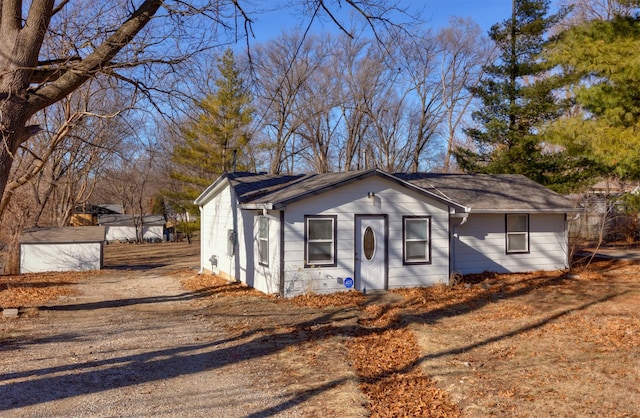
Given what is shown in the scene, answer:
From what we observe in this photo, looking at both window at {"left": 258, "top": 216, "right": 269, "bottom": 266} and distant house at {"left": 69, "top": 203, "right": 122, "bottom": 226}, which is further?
distant house at {"left": 69, "top": 203, "right": 122, "bottom": 226}

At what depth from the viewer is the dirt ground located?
18.7 ft

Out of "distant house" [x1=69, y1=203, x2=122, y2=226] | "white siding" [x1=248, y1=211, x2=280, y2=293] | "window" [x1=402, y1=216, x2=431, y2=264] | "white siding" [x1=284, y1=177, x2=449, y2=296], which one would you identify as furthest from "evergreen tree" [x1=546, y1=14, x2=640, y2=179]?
"distant house" [x1=69, y1=203, x2=122, y2=226]

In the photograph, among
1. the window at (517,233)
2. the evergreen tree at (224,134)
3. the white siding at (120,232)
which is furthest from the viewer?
the white siding at (120,232)

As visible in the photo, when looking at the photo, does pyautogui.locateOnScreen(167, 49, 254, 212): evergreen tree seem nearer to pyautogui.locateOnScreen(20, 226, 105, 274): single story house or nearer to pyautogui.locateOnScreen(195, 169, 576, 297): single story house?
pyautogui.locateOnScreen(20, 226, 105, 274): single story house

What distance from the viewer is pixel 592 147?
1310cm

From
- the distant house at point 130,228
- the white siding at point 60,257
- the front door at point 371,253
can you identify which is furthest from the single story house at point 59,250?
the distant house at point 130,228

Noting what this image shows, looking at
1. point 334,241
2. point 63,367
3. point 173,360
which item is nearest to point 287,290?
point 334,241

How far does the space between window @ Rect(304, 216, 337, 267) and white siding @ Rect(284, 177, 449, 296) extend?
12cm

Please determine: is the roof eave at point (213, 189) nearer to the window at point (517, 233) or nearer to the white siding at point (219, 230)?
the white siding at point (219, 230)

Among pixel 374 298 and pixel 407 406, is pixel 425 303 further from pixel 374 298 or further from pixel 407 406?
pixel 407 406

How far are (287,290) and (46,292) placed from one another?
269 inches

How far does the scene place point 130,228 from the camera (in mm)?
54156

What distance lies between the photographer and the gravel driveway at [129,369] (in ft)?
18.2

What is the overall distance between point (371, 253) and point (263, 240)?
9.04 ft
